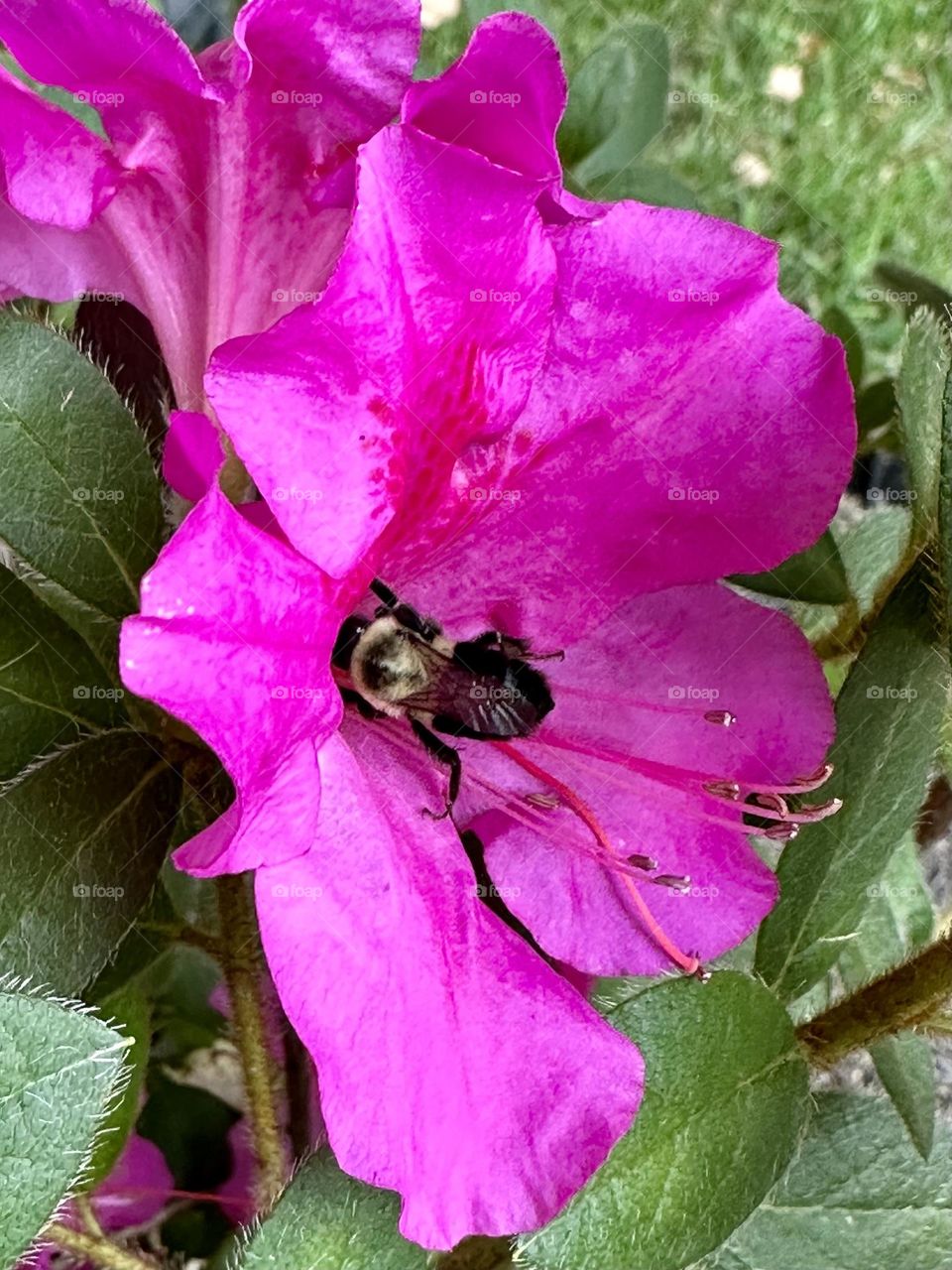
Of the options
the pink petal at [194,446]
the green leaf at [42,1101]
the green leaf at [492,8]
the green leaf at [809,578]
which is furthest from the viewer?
the green leaf at [492,8]

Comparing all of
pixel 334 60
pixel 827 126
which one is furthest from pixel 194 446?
pixel 827 126

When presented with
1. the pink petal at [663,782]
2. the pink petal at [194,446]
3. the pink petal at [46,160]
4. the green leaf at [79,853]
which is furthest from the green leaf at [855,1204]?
the pink petal at [46,160]

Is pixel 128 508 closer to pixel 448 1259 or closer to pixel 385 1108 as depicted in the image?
pixel 385 1108

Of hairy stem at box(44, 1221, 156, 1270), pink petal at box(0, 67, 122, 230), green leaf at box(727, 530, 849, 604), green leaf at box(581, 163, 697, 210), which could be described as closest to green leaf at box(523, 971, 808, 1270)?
green leaf at box(727, 530, 849, 604)

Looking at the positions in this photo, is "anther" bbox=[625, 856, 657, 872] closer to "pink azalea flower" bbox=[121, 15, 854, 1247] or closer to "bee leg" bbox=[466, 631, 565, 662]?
"pink azalea flower" bbox=[121, 15, 854, 1247]

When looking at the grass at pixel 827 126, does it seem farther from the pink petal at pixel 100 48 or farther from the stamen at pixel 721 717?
the pink petal at pixel 100 48

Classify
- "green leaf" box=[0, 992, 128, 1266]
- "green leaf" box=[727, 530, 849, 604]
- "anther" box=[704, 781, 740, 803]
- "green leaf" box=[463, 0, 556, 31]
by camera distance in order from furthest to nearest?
"green leaf" box=[463, 0, 556, 31], "green leaf" box=[727, 530, 849, 604], "anther" box=[704, 781, 740, 803], "green leaf" box=[0, 992, 128, 1266]
